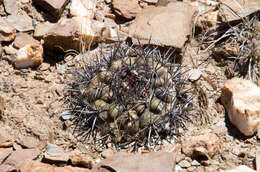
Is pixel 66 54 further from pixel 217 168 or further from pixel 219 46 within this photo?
pixel 217 168

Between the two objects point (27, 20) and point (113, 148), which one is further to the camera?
point (27, 20)

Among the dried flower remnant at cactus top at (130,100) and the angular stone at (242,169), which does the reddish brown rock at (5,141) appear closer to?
the dried flower remnant at cactus top at (130,100)

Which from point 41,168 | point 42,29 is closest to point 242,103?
point 41,168

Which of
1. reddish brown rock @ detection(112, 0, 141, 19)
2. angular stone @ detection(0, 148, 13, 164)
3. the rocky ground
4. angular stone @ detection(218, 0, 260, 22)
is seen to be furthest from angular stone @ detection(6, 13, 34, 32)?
angular stone @ detection(218, 0, 260, 22)

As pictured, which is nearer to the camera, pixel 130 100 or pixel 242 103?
pixel 130 100

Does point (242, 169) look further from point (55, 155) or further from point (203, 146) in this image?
point (55, 155)

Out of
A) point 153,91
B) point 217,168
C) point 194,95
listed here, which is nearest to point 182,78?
point 194,95
